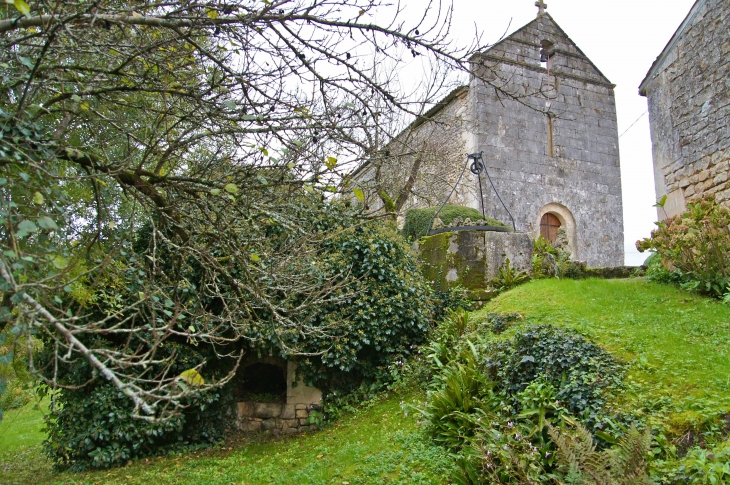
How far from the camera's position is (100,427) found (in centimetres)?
620

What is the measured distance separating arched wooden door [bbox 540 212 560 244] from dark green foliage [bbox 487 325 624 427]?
835 cm

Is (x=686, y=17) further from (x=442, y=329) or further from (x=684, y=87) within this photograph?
(x=442, y=329)

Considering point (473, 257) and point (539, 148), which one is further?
point (539, 148)

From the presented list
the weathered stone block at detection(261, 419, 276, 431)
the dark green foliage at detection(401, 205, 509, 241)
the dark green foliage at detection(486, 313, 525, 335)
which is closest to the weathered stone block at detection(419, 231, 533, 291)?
the dark green foliage at detection(401, 205, 509, 241)

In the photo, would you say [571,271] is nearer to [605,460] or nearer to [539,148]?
[605,460]

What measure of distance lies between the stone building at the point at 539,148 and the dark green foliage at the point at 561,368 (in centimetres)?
725

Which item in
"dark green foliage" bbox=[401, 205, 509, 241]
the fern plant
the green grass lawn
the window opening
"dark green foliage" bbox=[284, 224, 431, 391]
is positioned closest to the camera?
the fern plant

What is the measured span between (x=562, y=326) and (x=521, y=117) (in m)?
9.05

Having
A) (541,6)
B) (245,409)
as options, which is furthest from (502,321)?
(541,6)

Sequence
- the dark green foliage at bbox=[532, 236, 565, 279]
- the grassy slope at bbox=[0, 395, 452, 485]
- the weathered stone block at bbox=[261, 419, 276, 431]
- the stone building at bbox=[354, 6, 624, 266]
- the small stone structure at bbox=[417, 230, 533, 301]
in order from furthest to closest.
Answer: the stone building at bbox=[354, 6, 624, 266] < the dark green foliage at bbox=[532, 236, 565, 279] < the small stone structure at bbox=[417, 230, 533, 301] < the weathered stone block at bbox=[261, 419, 276, 431] < the grassy slope at bbox=[0, 395, 452, 485]

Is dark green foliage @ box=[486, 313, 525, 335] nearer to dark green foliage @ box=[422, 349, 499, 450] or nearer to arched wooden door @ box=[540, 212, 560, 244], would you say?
dark green foliage @ box=[422, 349, 499, 450]

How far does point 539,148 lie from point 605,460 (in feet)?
36.3

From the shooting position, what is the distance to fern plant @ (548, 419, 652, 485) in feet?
10.8

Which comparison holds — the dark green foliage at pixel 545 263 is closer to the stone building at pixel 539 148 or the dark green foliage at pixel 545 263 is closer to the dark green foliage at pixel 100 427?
the stone building at pixel 539 148
